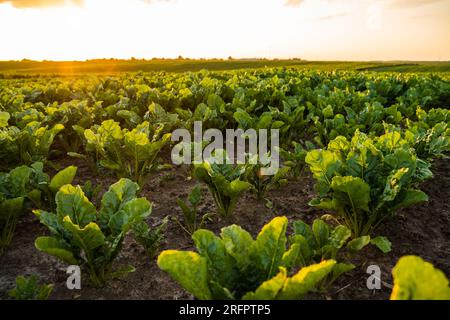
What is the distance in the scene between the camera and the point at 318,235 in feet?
8.90

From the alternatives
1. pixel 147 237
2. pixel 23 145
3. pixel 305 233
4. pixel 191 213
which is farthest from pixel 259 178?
pixel 23 145

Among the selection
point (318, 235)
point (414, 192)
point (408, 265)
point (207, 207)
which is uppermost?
point (408, 265)

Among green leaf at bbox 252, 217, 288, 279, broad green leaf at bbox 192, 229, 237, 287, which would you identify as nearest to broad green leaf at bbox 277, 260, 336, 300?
green leaf at bbox 252, 217, 288, 279

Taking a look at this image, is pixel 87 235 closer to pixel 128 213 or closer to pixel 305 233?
pixel 128 213

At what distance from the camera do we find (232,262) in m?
2.08

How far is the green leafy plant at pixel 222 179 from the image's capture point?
3.33 m

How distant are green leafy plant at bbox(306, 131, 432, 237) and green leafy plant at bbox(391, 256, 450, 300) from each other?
4.78 feet

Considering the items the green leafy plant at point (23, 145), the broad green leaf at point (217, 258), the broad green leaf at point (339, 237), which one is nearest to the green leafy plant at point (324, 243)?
the broad green leaf at point (339, 237)

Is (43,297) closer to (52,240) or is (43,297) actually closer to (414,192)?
(52,240)

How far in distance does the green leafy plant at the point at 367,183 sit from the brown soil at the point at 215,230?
35 centimetres

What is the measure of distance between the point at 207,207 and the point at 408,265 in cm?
278

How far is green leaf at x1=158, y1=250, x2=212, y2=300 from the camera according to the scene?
6.04ft
